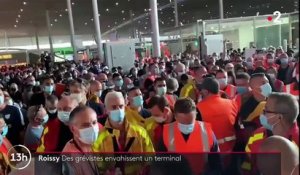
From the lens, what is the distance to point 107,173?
2.12 m

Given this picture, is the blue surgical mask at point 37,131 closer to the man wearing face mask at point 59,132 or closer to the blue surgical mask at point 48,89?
the man wearing face mask at point 59,132

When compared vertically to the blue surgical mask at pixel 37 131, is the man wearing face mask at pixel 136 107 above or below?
above

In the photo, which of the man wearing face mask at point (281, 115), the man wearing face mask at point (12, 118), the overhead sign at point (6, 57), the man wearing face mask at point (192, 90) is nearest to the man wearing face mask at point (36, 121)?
the man wearing face mask at point (12, 118)

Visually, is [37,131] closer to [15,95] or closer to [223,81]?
[223,81]

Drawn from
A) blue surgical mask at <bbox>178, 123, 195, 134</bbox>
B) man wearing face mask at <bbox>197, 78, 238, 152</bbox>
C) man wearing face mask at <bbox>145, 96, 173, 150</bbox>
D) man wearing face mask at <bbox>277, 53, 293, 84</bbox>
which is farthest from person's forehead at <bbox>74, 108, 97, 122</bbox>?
man wearing face mask at <bbox>197, 78, 238, 152</bbox>

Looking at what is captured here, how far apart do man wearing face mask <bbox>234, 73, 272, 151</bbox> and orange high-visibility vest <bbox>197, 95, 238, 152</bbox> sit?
0.08m

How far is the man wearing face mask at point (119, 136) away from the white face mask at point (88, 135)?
74 millimetres

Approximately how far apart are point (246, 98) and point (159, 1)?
32.3 metres

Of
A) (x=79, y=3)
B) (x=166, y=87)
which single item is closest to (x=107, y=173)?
(x=166, y=87)

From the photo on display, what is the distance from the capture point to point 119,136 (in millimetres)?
3023

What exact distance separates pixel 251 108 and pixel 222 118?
1.64 feet

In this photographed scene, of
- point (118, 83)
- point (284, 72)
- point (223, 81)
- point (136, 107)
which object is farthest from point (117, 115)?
point (118, 83)

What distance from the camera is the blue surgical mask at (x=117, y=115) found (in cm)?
330

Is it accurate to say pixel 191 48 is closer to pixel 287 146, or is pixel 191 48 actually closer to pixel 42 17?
pixel 287 146
